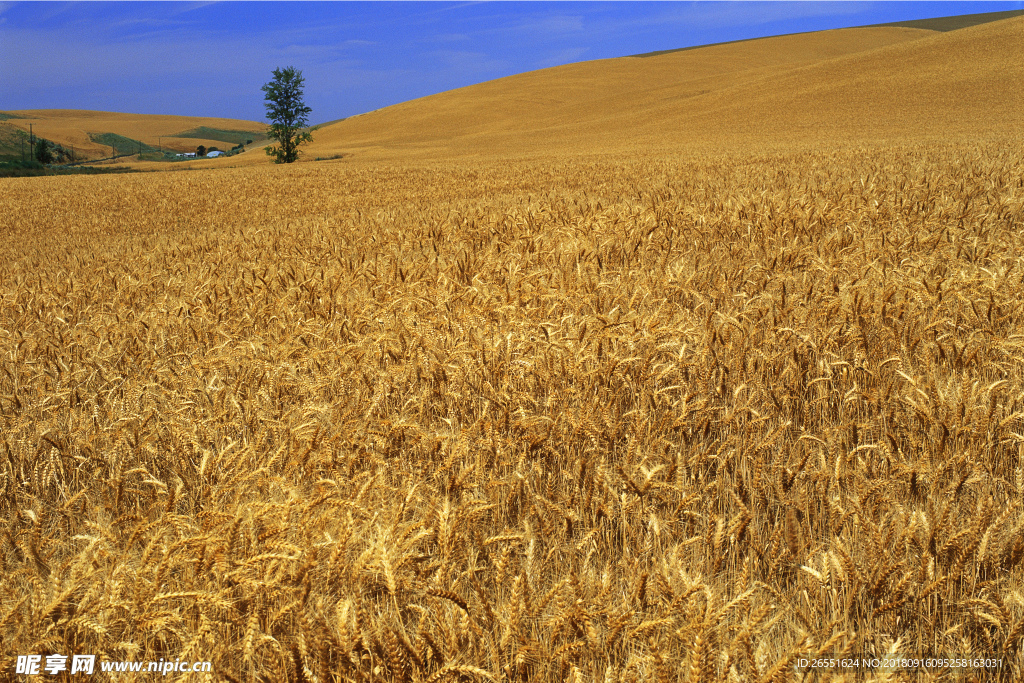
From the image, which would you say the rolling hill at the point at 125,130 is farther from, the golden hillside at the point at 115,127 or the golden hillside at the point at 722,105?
the golden hillside at the point at 722,105

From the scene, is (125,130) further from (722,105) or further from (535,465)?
(535,465)

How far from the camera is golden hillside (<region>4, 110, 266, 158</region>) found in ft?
299

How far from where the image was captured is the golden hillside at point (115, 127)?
91.0 meters

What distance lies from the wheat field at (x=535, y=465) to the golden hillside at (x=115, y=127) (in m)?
96.5

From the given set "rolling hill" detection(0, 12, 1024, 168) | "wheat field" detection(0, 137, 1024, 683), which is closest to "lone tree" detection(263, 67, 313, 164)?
"rolling hill" detection(0, 12, 1024, 168)

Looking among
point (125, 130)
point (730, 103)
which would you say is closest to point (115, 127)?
point (125, 130)

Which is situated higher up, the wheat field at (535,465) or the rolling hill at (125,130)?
the rolling hill at (125,130)

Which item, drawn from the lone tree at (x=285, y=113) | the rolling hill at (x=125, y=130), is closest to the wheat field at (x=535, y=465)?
the lone tree at (x=285, y=113)

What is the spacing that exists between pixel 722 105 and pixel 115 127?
12515 cm

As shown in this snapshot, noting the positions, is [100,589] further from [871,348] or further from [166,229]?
[166,229]

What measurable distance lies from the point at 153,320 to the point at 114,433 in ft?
5.03

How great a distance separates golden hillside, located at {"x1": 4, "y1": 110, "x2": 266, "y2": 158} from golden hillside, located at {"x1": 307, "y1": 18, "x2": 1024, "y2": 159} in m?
55.2

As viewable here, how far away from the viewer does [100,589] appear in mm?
1394

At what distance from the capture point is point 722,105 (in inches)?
1374
